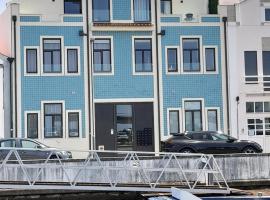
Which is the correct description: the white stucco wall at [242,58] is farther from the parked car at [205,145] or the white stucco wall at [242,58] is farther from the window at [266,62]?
the parked car at [205,145]

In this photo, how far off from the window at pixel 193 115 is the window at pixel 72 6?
9.15 m

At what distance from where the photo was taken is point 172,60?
3997 cm

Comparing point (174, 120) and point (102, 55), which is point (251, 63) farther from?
point (102, 55)

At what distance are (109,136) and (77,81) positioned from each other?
388cm

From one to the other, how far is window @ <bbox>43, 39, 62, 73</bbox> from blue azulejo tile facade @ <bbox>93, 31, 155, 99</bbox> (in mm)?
2341

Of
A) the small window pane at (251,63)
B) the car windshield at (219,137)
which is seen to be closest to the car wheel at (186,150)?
the car windshield at (219,137)

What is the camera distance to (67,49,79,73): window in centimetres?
3894

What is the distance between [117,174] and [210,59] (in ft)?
62.0

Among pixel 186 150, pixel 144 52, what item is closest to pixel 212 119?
pixel 144 52

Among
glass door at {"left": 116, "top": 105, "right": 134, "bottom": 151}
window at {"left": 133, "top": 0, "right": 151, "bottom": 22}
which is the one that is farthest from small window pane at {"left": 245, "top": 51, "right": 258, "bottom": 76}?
glass door at {"left": 116, "top": 105, "right": 134, "bottom": 151}

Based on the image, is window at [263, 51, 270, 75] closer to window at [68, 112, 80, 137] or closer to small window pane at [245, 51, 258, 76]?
small window pane at [245, 51, 258, 76]

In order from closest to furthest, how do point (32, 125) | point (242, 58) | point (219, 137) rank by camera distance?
point (219, 137) < point (32, 125) < point (242, 58)

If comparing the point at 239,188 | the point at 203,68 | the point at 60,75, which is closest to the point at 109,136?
the point at 60,75

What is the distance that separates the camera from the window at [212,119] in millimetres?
39906
